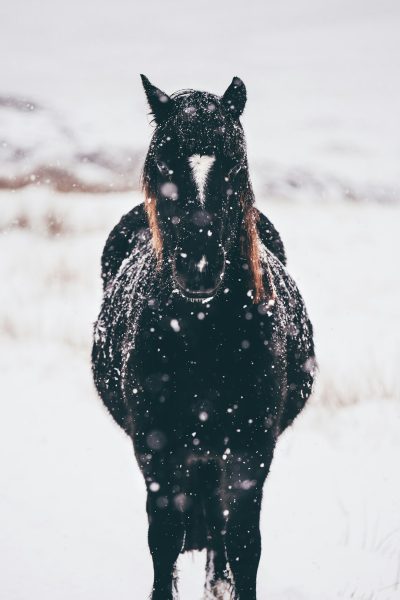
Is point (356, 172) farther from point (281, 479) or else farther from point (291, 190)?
point (281, 479)

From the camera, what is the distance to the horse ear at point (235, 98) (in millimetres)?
2004

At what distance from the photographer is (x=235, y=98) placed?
6.62ft

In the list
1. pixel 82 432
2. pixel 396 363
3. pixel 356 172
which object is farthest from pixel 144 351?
pixel 356 172

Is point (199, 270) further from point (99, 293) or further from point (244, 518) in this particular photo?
point (99, 293)

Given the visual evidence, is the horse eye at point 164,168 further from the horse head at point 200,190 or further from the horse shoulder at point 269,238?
the horse shoulder at point 269,238

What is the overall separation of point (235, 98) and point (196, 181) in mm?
530

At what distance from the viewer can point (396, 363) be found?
5930 mm

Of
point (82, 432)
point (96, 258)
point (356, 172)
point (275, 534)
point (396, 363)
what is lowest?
point (275, 534)

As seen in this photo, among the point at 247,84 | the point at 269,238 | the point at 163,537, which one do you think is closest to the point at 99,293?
the point at 269,238

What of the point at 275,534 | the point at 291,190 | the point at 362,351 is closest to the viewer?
the point at 275,534

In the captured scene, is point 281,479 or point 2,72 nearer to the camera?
point 281,479

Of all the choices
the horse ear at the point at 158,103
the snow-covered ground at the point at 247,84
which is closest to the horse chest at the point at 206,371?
the horse ear at the point at 158,103

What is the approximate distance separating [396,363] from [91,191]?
29.5 feet

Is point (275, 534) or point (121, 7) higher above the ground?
point (121, 7)
